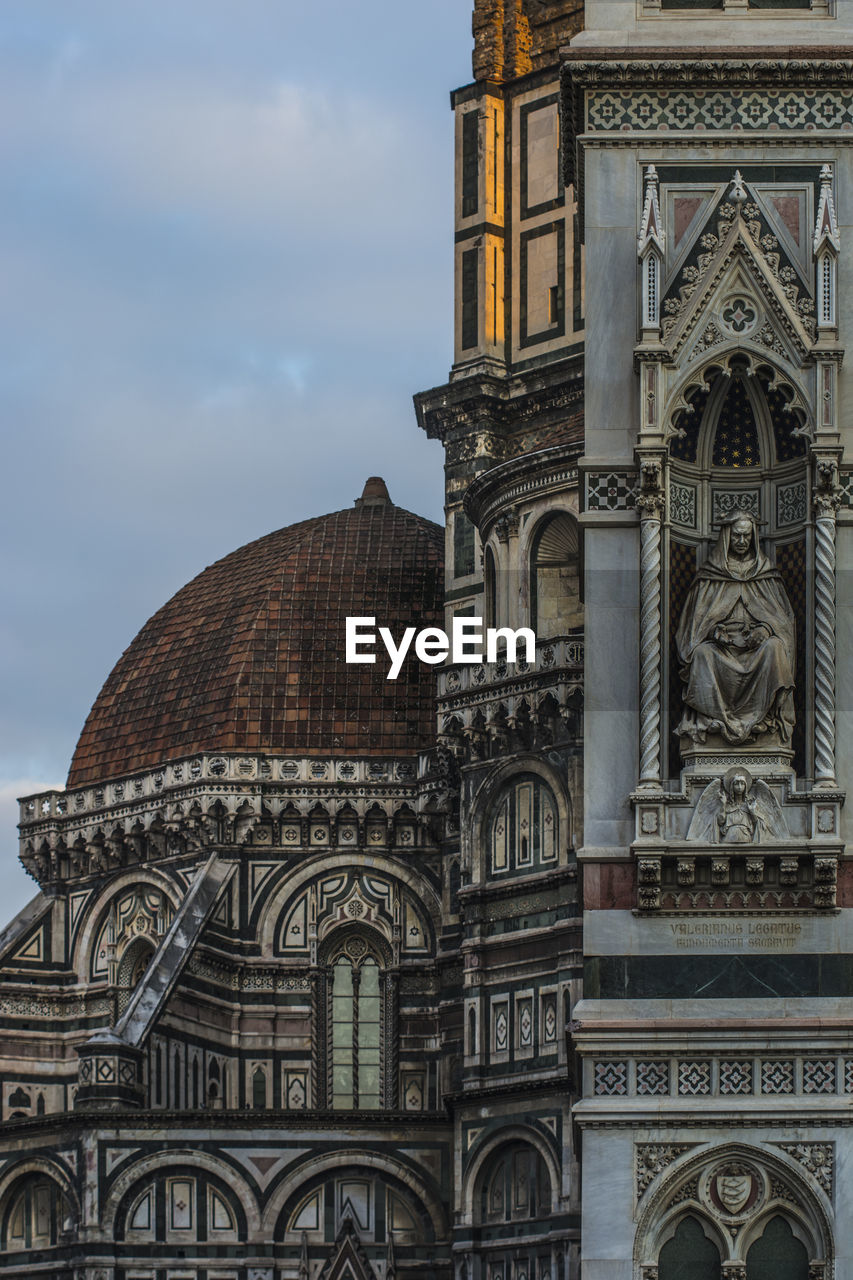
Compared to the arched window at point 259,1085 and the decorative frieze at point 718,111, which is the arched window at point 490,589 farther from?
the decorative frieze at point 718,111

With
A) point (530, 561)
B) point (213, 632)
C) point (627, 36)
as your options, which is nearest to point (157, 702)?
point (213, 632)

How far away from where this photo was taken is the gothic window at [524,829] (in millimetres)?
55094

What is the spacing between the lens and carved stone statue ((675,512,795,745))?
30594mm

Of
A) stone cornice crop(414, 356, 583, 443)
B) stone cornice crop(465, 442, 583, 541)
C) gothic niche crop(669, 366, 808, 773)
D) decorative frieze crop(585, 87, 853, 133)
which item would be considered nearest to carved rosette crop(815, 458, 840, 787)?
gothic niche crop(669, 366, 808, 773)

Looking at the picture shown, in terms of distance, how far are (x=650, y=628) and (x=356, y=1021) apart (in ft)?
103

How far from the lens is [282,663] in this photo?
209 ft

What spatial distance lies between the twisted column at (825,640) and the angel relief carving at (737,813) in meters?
0.49

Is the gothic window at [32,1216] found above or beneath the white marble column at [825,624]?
beneath

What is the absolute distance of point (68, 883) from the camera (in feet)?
211

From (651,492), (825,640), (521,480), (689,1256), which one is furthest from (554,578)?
(689,1256)

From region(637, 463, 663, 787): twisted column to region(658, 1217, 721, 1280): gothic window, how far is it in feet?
12.7

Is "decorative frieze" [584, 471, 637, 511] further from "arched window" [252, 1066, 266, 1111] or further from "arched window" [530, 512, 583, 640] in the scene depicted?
"arched window" [252, 1066, 266, 1111]

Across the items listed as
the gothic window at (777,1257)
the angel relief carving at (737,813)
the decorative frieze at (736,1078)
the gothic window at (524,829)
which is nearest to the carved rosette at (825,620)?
the angel relief carving at (737,813)

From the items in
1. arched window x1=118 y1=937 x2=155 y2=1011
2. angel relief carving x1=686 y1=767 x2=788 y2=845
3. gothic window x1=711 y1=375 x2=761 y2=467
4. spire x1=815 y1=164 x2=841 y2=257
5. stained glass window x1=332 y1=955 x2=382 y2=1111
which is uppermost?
spire x1=815 y1=164 x2=841 y2=257
